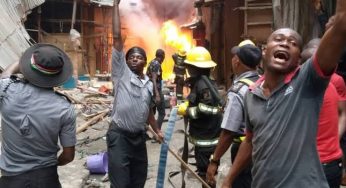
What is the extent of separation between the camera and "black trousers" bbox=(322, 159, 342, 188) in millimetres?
Result: 3037

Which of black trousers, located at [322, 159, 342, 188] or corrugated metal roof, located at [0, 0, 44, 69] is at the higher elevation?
corrugated metal roof, located at [0, 0, 44, 69]

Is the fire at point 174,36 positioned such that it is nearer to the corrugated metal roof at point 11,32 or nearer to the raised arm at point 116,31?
the corrugated metal roof at point 11,32

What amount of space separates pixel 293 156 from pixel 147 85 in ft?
9.19

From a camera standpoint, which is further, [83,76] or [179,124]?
[83,76]

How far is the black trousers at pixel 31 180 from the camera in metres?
3.04

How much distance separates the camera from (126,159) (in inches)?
181

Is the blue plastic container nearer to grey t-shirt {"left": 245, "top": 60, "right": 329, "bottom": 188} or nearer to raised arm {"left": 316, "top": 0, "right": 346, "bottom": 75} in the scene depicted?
grey t-shirt {"left": 245, "top": 60, "right": 329, "bottom": 188}

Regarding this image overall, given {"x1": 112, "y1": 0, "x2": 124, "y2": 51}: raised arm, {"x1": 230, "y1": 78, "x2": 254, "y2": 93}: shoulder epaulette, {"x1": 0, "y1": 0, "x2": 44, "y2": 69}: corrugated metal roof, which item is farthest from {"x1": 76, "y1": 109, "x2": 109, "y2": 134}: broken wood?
{"x1": 230, "y1": 78, "x2": 254, "y2": 93}: shoulder epaulette

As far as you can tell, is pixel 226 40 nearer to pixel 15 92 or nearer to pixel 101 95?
pixel 101 95

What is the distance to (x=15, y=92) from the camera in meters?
3.07

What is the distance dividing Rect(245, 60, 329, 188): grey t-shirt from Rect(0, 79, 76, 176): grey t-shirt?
Answer: 1.59 meters

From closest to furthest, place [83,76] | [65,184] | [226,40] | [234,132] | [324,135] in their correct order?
[324,135] < [234,132] < [65,184] < [226,40] < [83,76]

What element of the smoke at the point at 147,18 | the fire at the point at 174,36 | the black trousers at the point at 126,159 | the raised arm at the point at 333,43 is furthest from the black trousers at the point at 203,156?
the smoke at the point at 147,18

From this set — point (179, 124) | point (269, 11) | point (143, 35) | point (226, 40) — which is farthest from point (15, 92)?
point (143, 35)
